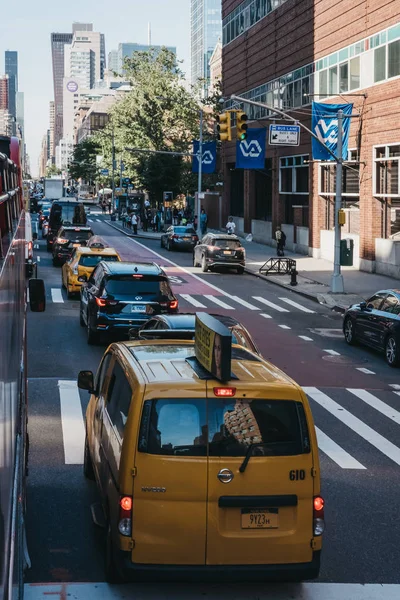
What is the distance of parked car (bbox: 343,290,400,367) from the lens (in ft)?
66.4

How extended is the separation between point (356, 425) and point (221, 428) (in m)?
7.68

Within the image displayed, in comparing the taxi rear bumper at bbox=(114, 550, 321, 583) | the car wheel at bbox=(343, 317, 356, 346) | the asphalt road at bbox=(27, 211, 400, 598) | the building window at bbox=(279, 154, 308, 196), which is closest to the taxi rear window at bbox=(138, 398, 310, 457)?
the taxi rear bumper at bbox=(114, 550, 321, 583)

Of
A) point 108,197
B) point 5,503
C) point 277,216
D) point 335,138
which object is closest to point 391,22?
point 335,138

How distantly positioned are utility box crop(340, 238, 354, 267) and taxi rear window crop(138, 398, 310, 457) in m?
27.0

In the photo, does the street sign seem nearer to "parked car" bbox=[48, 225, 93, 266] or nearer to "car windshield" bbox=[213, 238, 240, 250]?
"car windshield" bbox=[213, 238, 240, 250]

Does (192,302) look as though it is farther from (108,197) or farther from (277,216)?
(108,197)

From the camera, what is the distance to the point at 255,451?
7.25 m

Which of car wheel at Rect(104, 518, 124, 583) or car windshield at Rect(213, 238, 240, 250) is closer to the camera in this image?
car wheel at Rect(104, 518, 124, 583)

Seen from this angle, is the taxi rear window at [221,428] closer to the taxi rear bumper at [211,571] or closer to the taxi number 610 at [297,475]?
the taxi number 610 at [297,475]

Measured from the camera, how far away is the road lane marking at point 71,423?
11992 mm

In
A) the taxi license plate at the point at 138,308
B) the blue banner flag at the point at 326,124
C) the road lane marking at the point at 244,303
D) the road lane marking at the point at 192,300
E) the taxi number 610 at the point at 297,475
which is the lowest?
the road lane marking at the point at 244,303

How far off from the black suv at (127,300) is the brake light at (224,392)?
12.9 m

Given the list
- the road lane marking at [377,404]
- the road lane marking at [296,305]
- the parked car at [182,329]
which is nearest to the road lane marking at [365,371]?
the road lane marking at [377,404]

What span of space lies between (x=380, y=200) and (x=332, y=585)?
33724 mm
